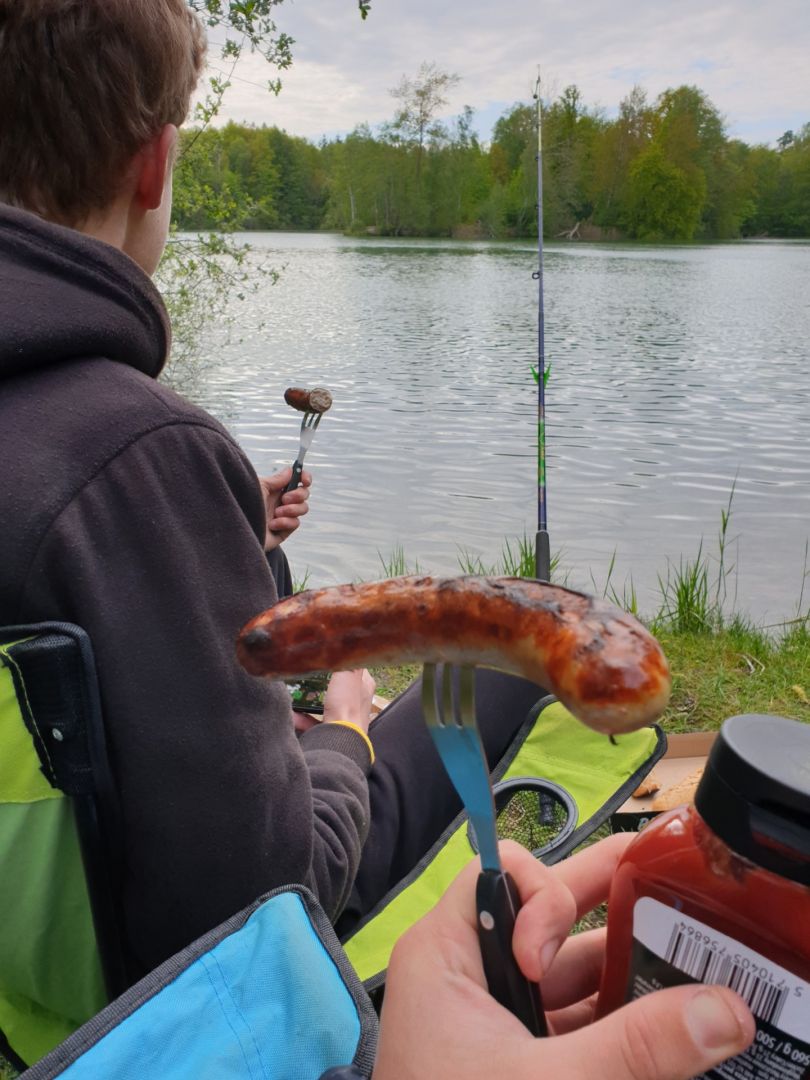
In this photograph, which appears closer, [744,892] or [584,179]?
[744,892]

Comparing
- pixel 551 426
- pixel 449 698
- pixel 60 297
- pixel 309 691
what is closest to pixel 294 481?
pixel 309 691

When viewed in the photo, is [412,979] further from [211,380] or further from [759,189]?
[759,189]

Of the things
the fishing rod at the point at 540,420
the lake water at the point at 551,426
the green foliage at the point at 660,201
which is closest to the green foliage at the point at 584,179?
the green foliage at the point at 660,201

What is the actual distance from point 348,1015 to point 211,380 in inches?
480

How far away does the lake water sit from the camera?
7211mm

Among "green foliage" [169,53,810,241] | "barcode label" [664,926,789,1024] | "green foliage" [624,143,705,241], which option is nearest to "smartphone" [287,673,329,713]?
"barcode label" [664,926,789,1024]

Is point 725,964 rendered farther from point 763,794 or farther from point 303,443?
point 303,443

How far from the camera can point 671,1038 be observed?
0.67 metres

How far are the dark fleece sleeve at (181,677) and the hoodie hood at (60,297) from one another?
0.51ft

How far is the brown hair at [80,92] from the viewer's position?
1.32 meters

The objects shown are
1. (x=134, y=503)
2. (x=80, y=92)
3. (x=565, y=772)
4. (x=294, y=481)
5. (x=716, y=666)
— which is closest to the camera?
(x=134, y=503)

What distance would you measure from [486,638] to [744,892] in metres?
0.27

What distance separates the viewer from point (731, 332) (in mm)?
17031

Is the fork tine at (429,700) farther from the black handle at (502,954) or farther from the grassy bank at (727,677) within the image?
the grassy bank at (727,677)
